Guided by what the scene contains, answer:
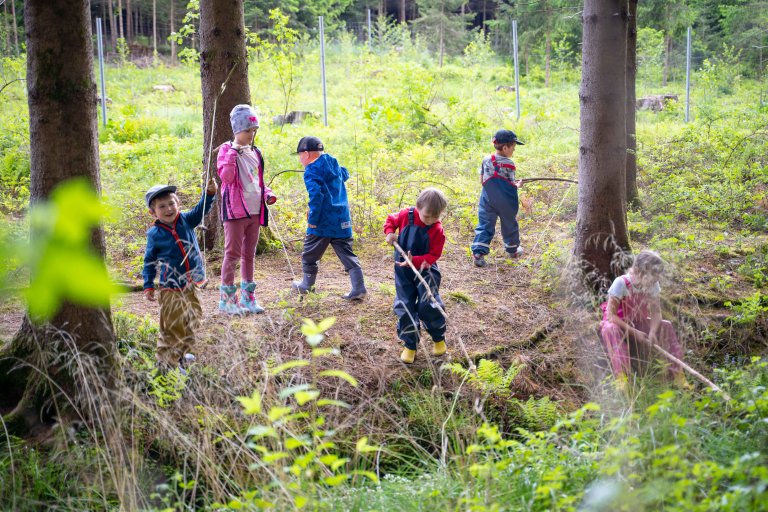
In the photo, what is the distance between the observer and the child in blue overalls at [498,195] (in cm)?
785

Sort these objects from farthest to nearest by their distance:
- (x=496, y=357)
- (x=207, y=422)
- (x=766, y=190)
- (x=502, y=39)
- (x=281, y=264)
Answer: (x=502, y=39) → (x=766, y=190) → (x=281, y=264) → (x=496, y=357) → (x=207, y=422)

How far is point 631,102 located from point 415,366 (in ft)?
20.5

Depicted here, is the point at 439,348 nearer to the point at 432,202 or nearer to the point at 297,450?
the point at 432,202

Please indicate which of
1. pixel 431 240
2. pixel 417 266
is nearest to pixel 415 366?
pixel 417 266

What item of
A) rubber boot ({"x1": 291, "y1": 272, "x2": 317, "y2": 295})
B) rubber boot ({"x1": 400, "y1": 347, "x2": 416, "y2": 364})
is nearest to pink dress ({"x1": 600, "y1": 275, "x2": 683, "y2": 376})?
rubber boot ({"x1": 400, "y1": 347, "x2": 416, "y2": 364})

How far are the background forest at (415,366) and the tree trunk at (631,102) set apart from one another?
0.73 ft

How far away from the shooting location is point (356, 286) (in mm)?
6574

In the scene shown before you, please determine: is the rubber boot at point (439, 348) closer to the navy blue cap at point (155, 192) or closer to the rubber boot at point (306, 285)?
the rubber boot at point (306, 285)

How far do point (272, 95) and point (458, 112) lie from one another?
919 cm

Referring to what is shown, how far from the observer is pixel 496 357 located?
18.9 feet

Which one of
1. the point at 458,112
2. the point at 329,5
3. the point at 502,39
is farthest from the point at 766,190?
the point at 329,5

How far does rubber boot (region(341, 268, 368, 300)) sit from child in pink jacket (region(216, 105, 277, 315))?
103cm

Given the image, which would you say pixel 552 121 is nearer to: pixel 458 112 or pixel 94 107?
pixel 458 112

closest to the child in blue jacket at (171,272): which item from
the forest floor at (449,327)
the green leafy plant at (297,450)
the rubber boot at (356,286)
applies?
the forest floor at (449,327)
